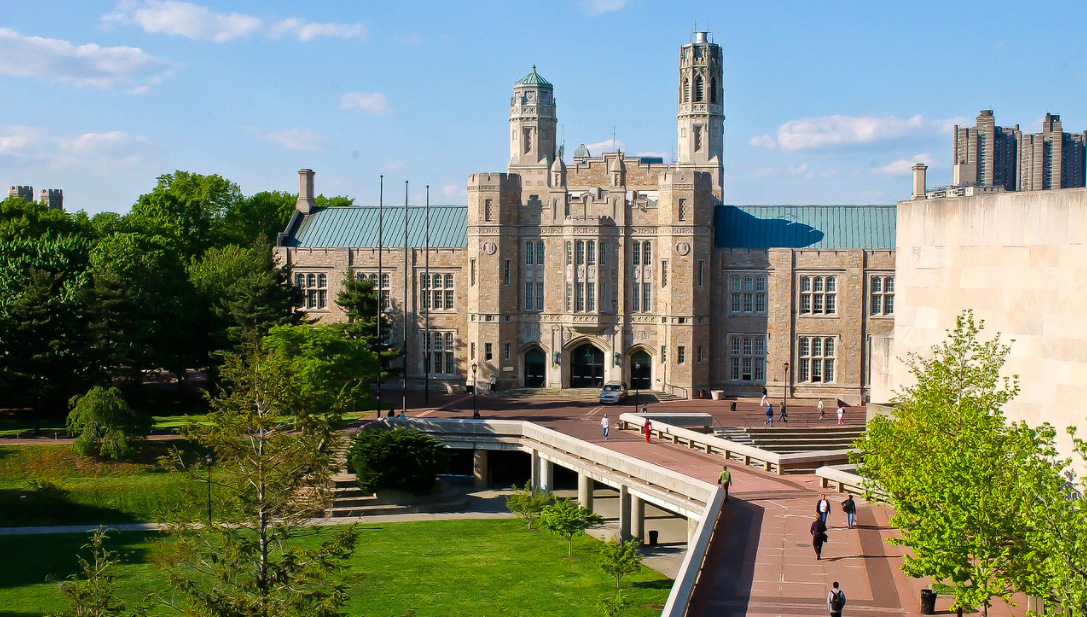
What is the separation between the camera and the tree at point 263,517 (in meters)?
A: 23.9

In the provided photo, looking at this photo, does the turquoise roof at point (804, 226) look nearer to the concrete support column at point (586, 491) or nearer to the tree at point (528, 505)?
the concrete support column at point (586, 491)

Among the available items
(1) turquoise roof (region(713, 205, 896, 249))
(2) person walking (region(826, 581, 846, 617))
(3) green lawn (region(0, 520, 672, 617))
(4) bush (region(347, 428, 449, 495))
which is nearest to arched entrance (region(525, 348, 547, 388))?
(1) turquoise roof (region(713, 205, 896, 249))

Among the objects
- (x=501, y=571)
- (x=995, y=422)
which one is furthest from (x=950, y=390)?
(x=501, y=571)

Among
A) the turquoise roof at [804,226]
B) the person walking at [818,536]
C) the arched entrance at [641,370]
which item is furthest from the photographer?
the turquoise roof at [804,226]

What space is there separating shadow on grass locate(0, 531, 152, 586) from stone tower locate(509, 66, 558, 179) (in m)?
43.8

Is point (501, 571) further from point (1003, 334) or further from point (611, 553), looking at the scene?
point (1003, 334)

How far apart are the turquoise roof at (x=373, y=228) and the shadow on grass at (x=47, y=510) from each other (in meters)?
29.3

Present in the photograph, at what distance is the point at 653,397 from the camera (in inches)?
2473

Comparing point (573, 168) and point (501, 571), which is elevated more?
point (573, 168)

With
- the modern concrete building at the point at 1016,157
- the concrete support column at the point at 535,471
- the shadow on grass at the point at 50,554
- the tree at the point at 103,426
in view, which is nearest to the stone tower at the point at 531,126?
the modern concrete building at the point at 1016,157

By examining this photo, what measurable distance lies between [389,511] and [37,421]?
19.6m

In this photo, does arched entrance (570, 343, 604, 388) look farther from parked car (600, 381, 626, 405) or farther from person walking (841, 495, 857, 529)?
person walking (841, 495, 857, 529)

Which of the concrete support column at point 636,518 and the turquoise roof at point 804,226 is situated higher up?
the turquoise roof at point 804,226

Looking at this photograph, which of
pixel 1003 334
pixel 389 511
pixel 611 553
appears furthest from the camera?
pixel 389 511
